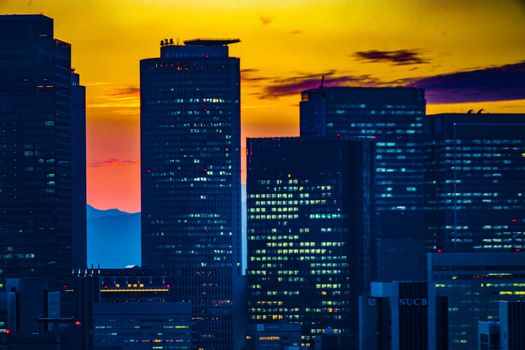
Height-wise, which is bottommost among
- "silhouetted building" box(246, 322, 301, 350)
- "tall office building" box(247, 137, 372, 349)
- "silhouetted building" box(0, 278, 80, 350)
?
"silhouetted building" box(246, 322, 301, 350)

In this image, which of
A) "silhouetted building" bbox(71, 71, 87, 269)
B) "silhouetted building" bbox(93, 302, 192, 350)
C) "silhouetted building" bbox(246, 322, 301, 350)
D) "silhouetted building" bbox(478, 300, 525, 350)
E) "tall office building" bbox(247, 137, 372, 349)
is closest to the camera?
"silhouetted building" bbox(478, 300, 525, 350)

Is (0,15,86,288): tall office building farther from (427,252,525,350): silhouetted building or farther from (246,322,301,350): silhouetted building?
(427,252,525,350): silhouetted building

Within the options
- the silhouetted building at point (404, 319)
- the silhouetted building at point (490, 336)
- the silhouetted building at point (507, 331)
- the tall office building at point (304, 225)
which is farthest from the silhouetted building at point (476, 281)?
the silhouetted building at point (507, 331)

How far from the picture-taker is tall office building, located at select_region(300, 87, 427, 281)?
18338 cm

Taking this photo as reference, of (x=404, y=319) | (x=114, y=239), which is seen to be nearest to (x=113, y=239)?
(x=114, y=239)

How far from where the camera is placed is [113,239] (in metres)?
189

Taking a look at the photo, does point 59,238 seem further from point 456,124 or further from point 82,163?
point 456,124

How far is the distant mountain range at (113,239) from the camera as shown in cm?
18250

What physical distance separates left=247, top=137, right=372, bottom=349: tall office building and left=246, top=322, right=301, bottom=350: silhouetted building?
8285 mm

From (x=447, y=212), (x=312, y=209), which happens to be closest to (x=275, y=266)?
(x=312, y=209)

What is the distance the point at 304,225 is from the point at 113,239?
2217 centimetres

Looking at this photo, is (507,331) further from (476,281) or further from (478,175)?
(478,175)

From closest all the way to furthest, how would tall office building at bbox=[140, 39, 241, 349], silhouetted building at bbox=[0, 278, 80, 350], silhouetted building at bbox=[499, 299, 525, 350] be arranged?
1. silhouetted building at bbox=[499, 299, 525, 350]
2. silhouetted building at bbox=[0, 278, 80, 350]
3. tall office building at bbox=[140, 39, 241, 349]

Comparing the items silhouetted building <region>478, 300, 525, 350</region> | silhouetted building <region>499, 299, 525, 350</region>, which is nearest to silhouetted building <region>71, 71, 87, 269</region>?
silhouetted building <region>478, 300, 525, 350</region>
